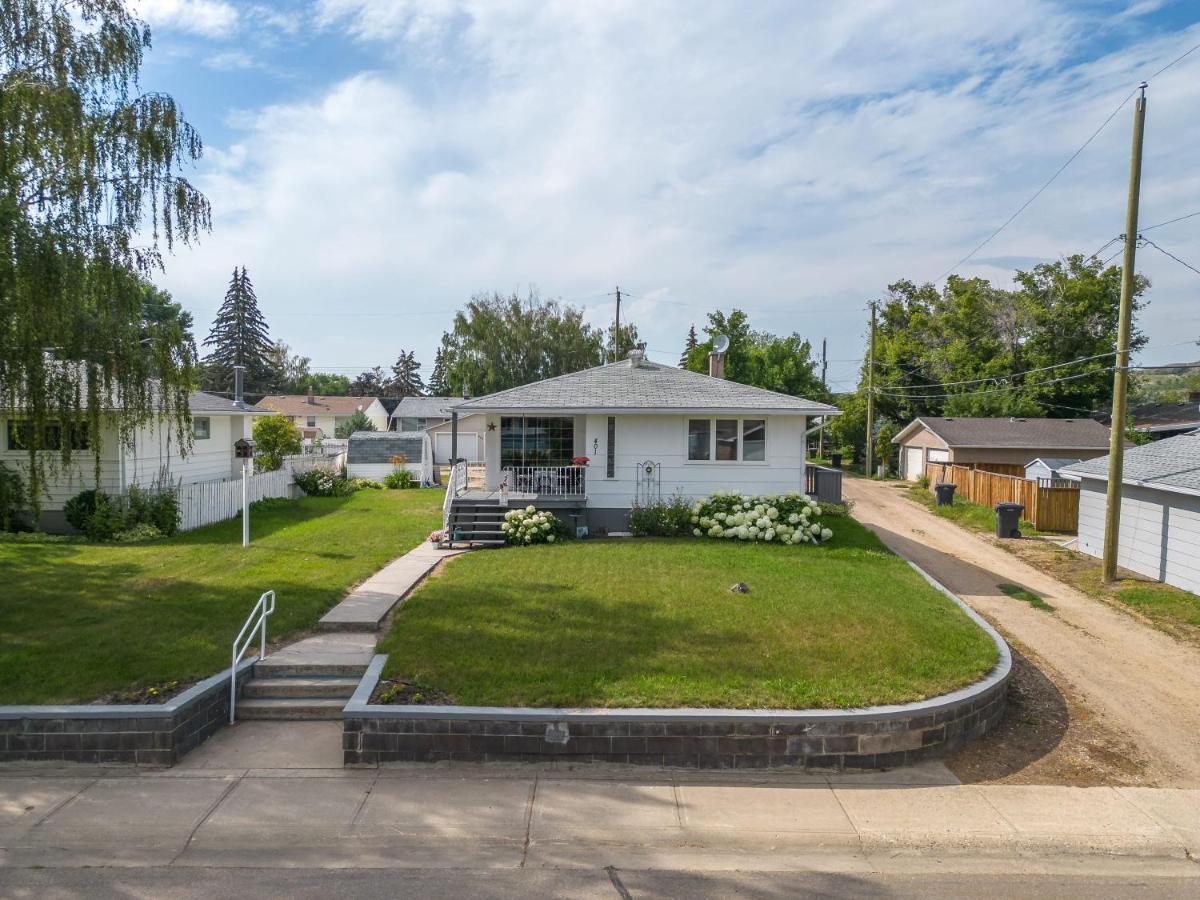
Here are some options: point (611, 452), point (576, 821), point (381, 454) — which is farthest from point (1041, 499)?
point (381, 454)

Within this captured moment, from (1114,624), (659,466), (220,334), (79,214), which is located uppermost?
(220,334)

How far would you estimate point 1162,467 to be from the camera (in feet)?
49.8

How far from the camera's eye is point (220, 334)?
65000 millimetres

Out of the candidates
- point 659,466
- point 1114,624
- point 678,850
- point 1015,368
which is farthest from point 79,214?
point 1015,368

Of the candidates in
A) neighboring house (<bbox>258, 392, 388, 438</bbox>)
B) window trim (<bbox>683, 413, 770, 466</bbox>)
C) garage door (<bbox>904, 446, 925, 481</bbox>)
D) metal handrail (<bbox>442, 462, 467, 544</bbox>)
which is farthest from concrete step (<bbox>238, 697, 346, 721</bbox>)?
neighboring house (<bbox>258, 392, 388, 438</bbox>)

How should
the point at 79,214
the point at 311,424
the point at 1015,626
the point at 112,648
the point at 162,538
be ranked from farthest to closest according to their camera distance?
the point at 311,424 → the point at 162,538 → the point at 1015,626 → the point at 79,214 → the point at 112,648

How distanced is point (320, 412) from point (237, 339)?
49.0 ft

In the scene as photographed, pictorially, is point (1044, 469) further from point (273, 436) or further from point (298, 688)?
point (273, 436)

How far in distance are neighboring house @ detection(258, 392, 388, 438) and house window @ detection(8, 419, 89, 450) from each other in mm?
46125

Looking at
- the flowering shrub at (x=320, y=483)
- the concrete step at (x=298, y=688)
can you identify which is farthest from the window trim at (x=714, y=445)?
the flowering shrub at (x=320, y=483)

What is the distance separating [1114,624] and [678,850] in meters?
10.0

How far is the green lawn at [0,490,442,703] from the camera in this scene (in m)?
7.59

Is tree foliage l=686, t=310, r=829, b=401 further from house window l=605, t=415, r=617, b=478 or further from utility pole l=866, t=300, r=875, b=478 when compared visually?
house window l=605, t=415, r=617, b=478

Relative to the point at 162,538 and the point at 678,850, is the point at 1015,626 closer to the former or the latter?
the point at 678,850
